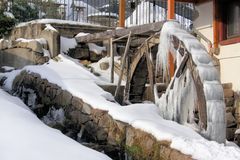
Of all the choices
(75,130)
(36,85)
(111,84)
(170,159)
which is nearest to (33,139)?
(170,159)

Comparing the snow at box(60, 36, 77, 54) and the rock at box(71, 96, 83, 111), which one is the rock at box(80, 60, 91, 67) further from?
the rock at box(71, 96, 83, 111)

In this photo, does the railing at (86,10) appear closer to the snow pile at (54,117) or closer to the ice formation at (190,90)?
the snow pile at (54,117)

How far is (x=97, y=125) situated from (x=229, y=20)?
15.8 feet

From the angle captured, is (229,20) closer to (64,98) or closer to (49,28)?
(64,98)

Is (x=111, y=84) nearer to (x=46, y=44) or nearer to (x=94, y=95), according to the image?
(x=94, y=95)

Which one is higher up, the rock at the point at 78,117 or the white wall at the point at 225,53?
the white wall at the point at 225,53

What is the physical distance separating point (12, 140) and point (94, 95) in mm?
3864

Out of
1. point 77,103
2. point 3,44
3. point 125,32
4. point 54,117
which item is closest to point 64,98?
point 54,117

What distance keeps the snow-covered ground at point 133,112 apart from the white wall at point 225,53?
303cm

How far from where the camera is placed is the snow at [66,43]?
40.1 feet

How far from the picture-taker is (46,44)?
1212 centimetres

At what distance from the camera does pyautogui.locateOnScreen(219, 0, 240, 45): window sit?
10578 mm

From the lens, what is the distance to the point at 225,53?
10688 mm

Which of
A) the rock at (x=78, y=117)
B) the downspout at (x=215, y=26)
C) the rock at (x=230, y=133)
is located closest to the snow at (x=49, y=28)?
the rock at (x=78, y=117)
